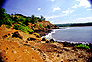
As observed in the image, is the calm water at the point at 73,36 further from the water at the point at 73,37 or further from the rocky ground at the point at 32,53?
the rocky ground at the point at 32,53

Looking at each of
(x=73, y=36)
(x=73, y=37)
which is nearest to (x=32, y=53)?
(x=73, y=37)

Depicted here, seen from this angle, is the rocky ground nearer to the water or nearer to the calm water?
the water

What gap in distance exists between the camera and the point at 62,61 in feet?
21.3

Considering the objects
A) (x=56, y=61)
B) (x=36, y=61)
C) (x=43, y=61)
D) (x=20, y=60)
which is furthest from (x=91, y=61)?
(x=20, y=60)

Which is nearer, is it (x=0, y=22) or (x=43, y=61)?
(x=43, y=61)

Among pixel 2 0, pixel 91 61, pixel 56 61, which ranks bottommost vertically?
pixel 91 61

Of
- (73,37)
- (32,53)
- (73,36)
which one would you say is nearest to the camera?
(32,53)

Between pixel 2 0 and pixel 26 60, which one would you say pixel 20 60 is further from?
pixel 2 0

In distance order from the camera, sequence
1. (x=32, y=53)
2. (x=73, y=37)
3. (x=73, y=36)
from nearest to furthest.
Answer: (x=32, y=53), (x=73, y=37), (x=73, y=36)

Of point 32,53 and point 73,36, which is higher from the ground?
point 32,53

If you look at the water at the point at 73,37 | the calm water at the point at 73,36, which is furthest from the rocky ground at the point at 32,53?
the calm water at the point at 73,36

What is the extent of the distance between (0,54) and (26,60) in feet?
6.80

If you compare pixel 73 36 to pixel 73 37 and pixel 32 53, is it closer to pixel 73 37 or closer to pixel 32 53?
pixel 73 37

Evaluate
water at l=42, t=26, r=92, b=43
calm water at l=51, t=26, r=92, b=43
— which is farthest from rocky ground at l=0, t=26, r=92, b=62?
calm water at l=51, t=26, r=92, b=43
